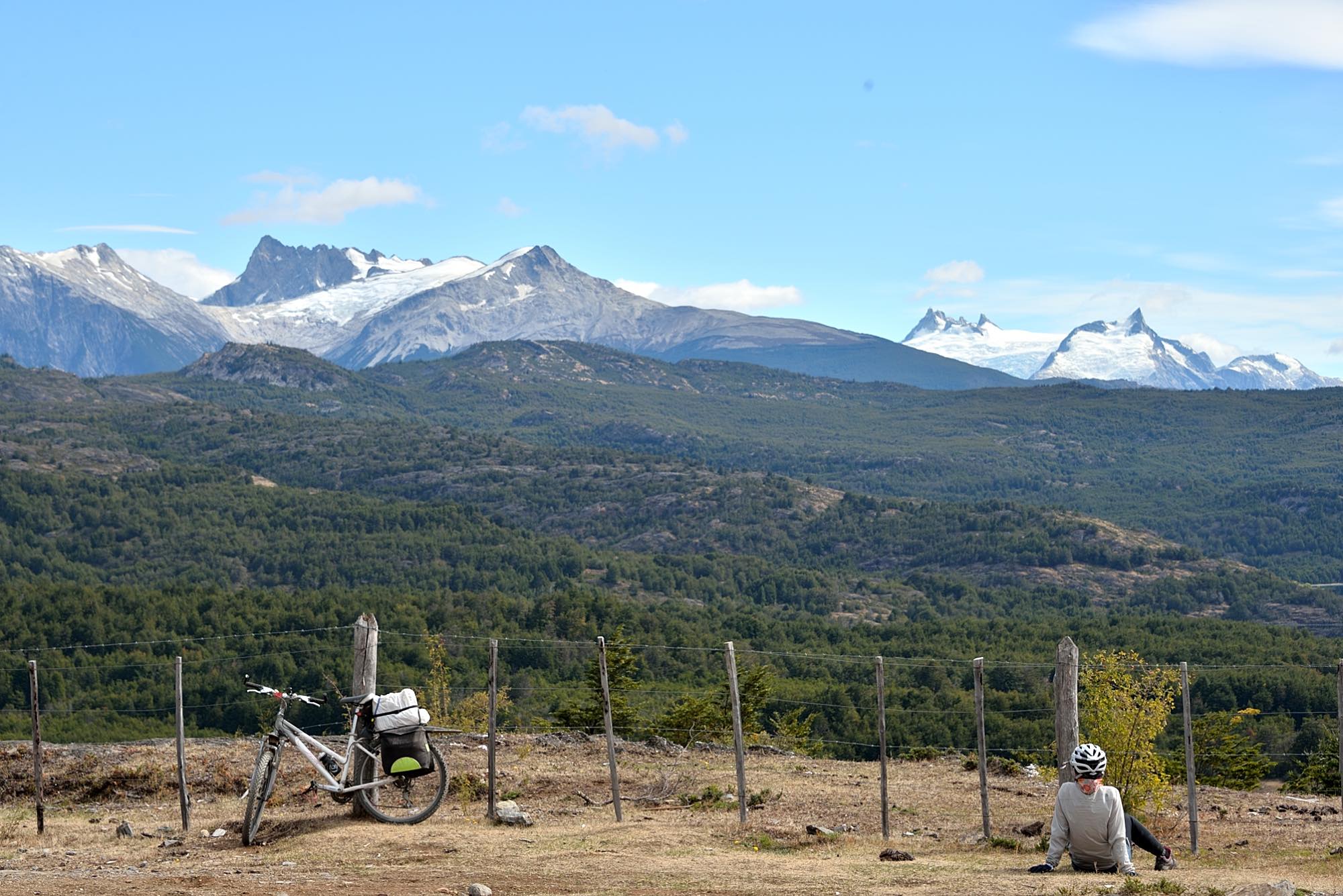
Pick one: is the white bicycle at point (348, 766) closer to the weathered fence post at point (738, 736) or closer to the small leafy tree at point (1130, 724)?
the weathered fence post at point (738, 736)

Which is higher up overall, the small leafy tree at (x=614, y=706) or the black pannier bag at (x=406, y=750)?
the black pannier bag at (x=406, y=750)

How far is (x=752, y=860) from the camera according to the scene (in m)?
15.9

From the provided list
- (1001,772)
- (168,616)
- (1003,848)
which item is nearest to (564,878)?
(1003,848)

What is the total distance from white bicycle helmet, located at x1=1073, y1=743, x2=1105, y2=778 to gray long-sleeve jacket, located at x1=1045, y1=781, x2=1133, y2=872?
180mm

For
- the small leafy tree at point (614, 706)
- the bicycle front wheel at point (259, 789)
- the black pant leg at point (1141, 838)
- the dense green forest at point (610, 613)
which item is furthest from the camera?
the dense green forest at point (610, 613)

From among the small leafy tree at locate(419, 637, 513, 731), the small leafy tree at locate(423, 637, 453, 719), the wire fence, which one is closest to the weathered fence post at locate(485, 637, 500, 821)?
the small leafy tree at locate(419, 637, 513, 731)

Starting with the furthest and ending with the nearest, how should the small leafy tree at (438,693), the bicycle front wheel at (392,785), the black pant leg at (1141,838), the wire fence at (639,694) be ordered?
the wire fence at (639,694), the small leafy tree at (438,693), the bicycle front wheel at (392,785), the black pant leg at (1141,838)

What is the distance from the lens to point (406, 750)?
17.6 meters

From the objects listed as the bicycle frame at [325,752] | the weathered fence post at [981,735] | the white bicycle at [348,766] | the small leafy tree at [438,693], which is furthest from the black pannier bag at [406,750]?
the small leafy tree at [438,693]

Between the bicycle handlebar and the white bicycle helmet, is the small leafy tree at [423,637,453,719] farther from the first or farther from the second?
the white bicycle helmet

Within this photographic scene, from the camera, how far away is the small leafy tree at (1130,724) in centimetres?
2008

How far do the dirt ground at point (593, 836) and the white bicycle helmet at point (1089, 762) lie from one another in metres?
1.03

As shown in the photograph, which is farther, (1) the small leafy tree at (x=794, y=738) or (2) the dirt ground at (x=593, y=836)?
(1) the small leafy tree at (x=794, y=738)

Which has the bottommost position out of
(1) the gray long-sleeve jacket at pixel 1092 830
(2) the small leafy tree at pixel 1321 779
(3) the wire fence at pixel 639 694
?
(3) the wire fence at pixel 639 694
